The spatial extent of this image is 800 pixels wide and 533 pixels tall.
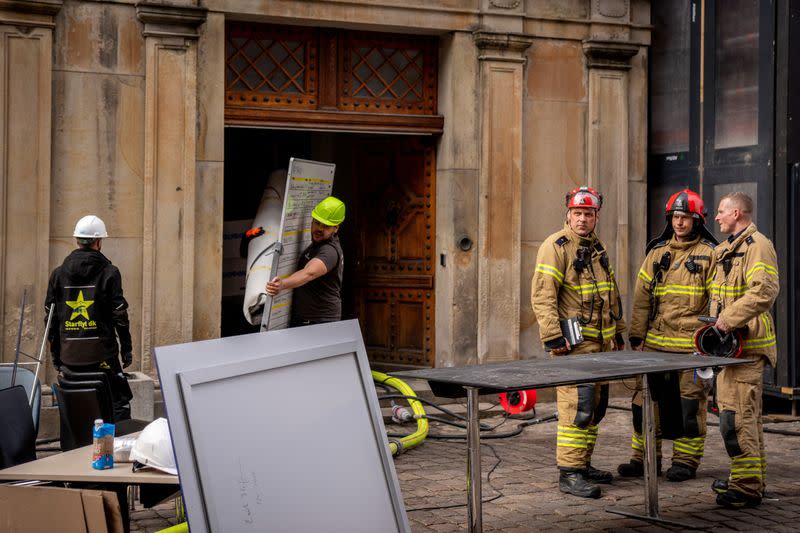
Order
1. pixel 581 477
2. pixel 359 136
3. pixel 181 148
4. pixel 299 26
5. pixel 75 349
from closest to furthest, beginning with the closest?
pixel 581 477 → pixel 75 349 → pixel 181 148 → pixel 299 26 → pixel 359 136

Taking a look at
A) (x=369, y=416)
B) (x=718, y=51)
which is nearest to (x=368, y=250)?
(x=718, y=51)

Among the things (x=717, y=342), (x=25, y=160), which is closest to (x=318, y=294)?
(x=25, y=160)

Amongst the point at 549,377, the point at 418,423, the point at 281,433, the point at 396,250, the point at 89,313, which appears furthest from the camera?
the point at 396,250

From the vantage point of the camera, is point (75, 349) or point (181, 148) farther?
point (181, 148)

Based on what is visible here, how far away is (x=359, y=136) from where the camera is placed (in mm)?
13000

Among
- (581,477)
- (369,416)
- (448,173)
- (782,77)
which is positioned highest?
(782,77)

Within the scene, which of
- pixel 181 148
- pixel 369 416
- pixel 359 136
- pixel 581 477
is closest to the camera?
pixel 369 416

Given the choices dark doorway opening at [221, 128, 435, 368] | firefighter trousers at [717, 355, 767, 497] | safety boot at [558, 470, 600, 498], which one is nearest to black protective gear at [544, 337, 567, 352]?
safety boot at [558, 470, 600, 498]

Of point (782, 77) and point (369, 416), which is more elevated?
point (782, 77)

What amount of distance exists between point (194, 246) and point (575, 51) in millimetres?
4652

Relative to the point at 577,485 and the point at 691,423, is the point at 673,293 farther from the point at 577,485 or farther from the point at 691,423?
the point at 577,485

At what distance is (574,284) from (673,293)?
791 millimetres

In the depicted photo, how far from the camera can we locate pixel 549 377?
19.4ft

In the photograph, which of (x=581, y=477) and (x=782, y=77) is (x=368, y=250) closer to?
(x=782, y=77)
